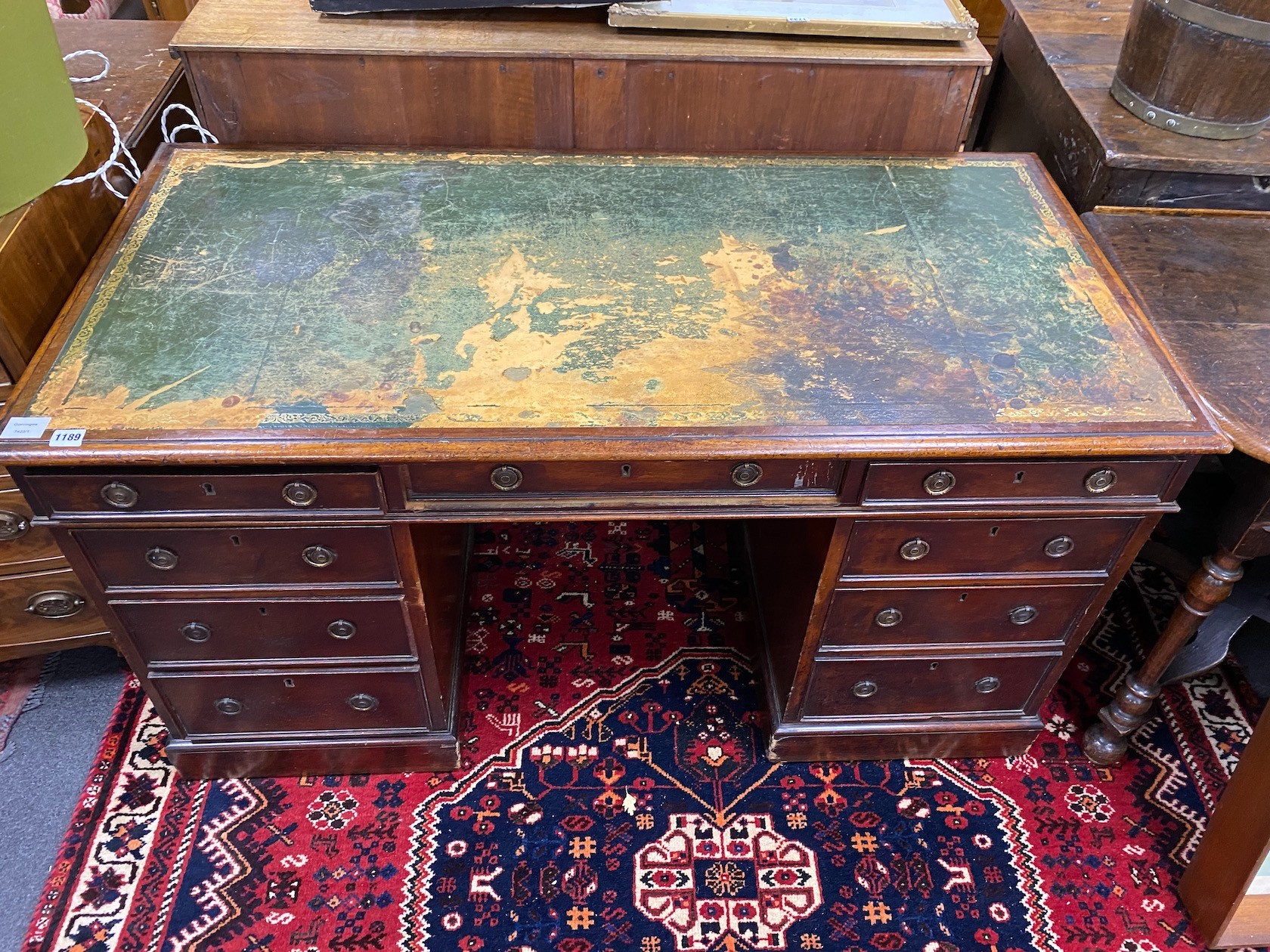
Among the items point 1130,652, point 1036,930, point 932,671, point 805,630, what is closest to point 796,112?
point 805,630

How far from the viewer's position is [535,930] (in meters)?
1.80

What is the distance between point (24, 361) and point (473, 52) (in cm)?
98

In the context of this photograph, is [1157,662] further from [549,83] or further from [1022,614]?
[549,83]

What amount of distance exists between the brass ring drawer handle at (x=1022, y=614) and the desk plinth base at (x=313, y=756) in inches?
45.0

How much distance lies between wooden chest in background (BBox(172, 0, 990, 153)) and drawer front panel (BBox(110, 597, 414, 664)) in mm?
947

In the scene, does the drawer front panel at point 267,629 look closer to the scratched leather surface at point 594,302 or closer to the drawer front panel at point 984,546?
the scratched leather surface at point 594,302

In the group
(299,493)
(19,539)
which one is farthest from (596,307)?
(19,539)

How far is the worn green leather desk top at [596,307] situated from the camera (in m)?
1.42

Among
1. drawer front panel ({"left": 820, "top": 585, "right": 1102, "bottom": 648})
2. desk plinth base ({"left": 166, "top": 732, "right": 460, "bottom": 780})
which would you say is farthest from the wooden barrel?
desk plinth base ({"left": 166, "top": 732, "right": 460, "bottom": 780})

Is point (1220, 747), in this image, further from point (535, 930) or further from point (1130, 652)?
point (535, 930)

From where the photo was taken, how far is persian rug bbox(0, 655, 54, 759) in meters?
2.09

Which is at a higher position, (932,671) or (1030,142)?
(1030,142)

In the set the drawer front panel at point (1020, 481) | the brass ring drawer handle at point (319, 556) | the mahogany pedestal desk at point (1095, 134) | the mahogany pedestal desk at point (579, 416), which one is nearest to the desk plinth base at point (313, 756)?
the mahogany pedestal desk at point (579, 416)

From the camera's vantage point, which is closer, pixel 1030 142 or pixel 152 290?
pixel 152 290
